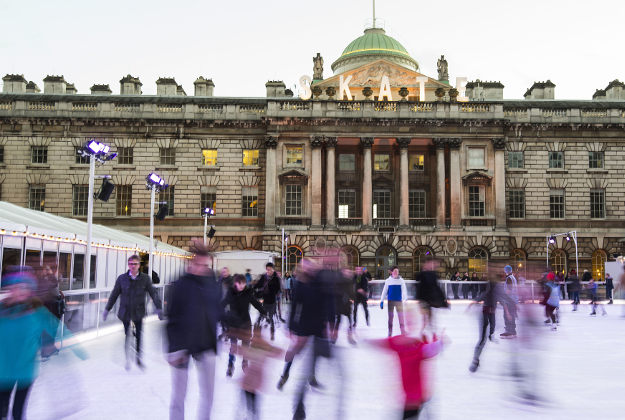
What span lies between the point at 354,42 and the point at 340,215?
23.8 meters

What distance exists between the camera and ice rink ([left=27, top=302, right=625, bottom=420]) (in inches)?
325

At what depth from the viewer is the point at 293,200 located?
47.7 meters

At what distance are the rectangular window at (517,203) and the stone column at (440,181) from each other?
5803 millimetres

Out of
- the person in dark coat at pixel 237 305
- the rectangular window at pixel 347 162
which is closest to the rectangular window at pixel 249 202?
the rectangular window at pixel 347 162

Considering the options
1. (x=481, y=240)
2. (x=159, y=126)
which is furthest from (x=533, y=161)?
(x=159, y=126)

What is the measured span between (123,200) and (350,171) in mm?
17869

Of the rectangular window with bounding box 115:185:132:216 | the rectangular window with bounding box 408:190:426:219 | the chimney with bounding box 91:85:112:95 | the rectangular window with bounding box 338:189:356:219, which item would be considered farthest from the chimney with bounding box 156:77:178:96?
the rectangular window with bounding box 408:190:426:219

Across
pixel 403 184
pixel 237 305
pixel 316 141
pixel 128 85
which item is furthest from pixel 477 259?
pixel 237 305

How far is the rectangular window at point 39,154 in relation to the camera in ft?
157

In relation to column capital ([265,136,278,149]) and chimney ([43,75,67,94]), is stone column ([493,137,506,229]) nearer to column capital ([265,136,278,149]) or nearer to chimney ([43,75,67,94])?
column capital ([265,136,278,149])

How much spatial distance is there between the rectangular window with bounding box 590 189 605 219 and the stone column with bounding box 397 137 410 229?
1490cm

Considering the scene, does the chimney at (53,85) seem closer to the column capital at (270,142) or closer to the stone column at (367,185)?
the column capital at (270,142)

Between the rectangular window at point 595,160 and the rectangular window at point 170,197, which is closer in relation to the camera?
the rectangular window at point 170,197

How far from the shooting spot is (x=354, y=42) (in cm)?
6431
